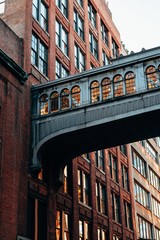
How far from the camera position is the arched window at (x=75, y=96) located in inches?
996

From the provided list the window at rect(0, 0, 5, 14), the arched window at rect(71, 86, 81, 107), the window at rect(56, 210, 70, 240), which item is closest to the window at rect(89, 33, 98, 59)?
the window at rect(0, 0, 5, 14)

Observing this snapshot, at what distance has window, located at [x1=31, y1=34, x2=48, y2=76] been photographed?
2803 cm

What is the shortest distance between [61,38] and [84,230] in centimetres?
1389

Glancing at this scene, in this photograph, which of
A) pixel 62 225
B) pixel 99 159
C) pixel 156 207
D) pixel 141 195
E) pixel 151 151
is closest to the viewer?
pixel 62 225

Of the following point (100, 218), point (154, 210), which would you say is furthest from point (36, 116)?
point (154, 210)

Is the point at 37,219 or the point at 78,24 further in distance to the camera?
the point at 78,24

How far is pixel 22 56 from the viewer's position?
26062mm

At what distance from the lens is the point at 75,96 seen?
83.6 ft

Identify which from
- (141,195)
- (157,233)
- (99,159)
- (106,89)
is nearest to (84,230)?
(99,159)

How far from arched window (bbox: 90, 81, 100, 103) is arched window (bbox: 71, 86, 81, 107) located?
779mm

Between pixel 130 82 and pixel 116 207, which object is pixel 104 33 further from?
pixel 130 82

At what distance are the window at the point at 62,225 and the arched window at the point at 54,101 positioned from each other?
6318 mm

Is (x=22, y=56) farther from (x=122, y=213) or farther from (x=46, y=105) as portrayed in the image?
(x=122, y=213)

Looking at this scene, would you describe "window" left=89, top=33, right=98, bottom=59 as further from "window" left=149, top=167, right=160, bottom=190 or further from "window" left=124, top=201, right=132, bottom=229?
"window" left=149, top=167, right=160, bottom=190
